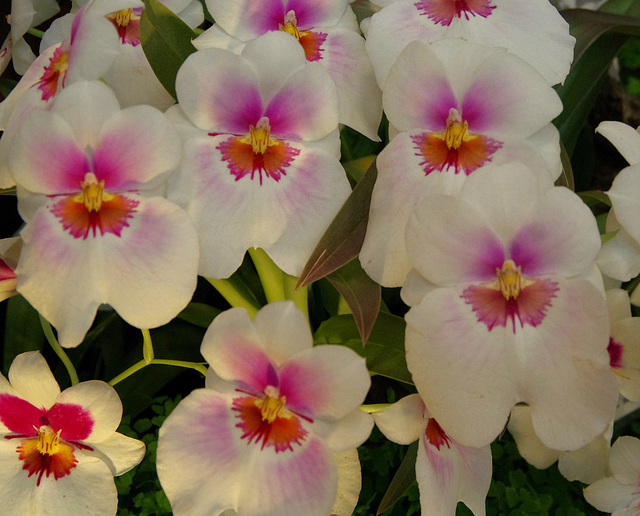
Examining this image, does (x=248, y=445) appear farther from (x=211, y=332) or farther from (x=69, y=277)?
(x=69, y=277)

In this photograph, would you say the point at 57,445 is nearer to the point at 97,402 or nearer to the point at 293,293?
the point at 97,402

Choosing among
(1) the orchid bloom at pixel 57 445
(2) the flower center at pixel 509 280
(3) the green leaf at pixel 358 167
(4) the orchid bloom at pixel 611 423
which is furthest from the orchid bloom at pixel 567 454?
(1) the orchid bloom at pixel 57 445

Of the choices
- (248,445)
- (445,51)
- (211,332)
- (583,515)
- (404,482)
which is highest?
(445,51)

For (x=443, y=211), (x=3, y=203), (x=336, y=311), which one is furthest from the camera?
(x=3, y=203)

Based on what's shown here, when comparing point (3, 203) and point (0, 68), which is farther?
point (3, 203)

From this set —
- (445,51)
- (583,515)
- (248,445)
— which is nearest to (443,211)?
(445,51)

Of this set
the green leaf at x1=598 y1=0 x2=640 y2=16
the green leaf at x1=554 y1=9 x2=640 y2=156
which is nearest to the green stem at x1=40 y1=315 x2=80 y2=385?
the green leaf at x1=554 y1=9 x2=640 y2=156
